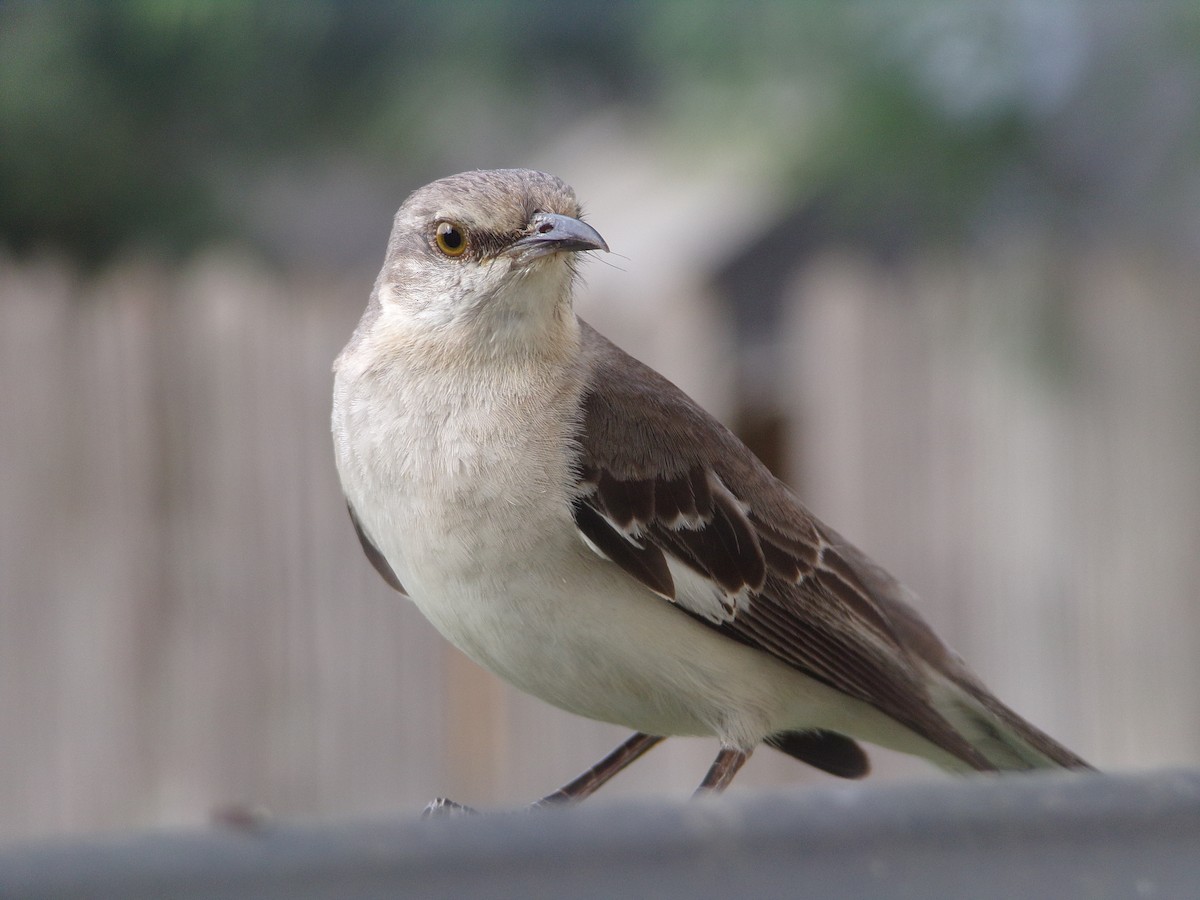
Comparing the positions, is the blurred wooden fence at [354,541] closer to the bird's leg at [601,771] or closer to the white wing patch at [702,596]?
the bird's leg at [601,771]

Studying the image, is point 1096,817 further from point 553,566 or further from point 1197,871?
point 553,566

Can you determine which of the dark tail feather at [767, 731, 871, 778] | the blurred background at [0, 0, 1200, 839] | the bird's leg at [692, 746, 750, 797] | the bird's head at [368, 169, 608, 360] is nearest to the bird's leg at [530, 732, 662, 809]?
the bird's leg at [692, 746, 750, 797]

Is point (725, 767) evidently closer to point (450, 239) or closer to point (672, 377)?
point (450, 239)

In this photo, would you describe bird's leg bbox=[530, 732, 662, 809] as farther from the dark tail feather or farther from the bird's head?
the bird's head

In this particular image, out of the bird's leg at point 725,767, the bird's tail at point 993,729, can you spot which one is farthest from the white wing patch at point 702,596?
the bird's tail at point 993,729

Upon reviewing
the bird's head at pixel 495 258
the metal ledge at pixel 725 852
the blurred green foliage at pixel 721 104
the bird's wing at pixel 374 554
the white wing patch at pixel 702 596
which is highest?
the blurred green foliage at pixel 721 104

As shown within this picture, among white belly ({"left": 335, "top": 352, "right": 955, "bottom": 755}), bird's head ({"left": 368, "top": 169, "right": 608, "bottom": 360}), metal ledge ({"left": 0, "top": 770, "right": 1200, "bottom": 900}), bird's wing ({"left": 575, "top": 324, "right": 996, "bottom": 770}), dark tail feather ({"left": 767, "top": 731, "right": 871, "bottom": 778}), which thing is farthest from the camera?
dark tail feather ({"left": 767, "top": 731, "right": 871, "bottom": 778})
